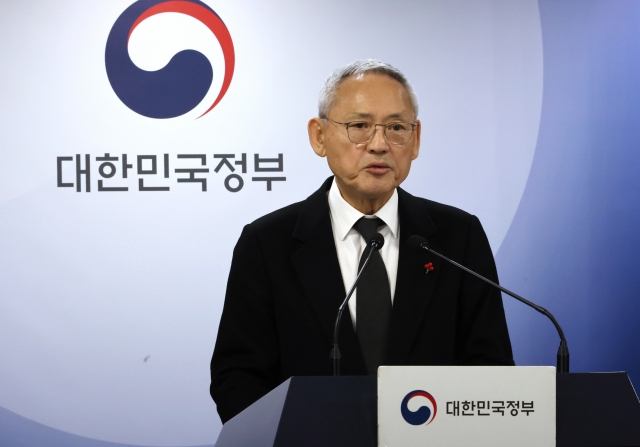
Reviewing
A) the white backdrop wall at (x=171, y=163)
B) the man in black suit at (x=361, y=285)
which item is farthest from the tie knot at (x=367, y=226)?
the white backdrop wall at (x=171, y=163)

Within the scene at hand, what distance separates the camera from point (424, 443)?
108cm

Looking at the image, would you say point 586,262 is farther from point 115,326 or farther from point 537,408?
point 537,408

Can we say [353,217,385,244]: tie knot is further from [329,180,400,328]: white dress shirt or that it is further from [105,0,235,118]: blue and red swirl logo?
[105,0,235,118]: blue and red swirl logo

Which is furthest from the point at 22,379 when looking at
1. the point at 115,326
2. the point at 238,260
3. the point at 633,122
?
the point at 633,122

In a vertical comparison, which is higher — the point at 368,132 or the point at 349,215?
the point at 368,132

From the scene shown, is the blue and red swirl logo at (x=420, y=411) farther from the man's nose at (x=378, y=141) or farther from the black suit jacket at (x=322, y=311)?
the man's nose at (x=378, y=141)

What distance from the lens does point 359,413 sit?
109 cm

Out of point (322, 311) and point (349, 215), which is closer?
point (322, 311)

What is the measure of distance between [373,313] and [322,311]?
13 cm

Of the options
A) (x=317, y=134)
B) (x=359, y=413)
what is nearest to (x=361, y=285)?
(x=317, y=134)

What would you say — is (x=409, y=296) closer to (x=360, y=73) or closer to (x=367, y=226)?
(x=367, y=226)

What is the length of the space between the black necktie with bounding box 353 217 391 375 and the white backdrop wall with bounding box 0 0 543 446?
4.60 ft

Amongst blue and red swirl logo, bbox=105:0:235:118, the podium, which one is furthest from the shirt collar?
blue and red swirl logo, bbox=105:0:235:118

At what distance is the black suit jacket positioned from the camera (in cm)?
181
